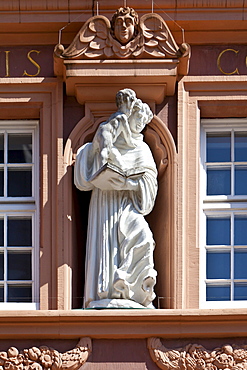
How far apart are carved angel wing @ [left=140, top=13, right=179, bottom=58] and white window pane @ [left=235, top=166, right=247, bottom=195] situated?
4.42 ft

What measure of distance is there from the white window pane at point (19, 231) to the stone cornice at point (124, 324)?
137cm

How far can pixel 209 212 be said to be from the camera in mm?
25734

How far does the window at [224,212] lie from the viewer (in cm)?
2552

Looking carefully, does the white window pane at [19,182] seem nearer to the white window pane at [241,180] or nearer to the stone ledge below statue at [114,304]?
the stone ledge below statue at [114,304]

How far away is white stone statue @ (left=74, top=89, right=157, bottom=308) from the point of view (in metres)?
24.8

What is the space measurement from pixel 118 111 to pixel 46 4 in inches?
56.8

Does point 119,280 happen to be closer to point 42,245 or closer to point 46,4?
point 42,245

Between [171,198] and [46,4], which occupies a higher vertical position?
[46,4]

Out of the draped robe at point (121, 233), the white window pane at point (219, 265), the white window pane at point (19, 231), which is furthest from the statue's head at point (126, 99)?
the white window pane at point (219, 265)

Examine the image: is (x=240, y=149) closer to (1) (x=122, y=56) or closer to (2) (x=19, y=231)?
(1) (x=122, y=56)

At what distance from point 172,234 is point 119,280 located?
2.94 ft

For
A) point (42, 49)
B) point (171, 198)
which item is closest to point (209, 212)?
point (171, 198)

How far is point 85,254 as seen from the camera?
25328mm

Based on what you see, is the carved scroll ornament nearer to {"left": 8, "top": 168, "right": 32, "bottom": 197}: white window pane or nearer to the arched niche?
the arched niche
